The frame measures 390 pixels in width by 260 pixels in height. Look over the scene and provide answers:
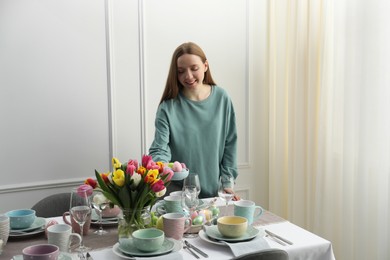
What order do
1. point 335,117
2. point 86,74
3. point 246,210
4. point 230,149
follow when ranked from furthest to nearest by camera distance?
point 86,74 → point 335,117 → point 230,149 → point 246,210

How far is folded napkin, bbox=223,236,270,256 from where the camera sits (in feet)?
5.58

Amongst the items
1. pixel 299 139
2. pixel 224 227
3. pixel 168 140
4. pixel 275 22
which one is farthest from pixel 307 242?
pixel 275 22

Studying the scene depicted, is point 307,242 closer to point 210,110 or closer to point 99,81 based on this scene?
point 210,110

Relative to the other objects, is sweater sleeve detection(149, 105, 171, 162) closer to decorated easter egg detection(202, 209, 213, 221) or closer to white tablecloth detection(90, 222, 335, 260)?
decorated easter egg detection(202, 209, 213, 221)

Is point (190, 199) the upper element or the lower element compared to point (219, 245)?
upper

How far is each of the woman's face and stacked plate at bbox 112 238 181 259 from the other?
3.59 feet

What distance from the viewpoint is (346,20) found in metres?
2.81

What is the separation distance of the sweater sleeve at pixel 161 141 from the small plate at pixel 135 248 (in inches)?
31.8

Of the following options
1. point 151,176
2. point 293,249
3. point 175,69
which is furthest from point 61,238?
point 175,69

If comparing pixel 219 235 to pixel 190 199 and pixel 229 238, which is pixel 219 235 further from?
pixel 190 199

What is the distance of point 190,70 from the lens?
8.70 ft

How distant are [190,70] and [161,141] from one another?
0.41m

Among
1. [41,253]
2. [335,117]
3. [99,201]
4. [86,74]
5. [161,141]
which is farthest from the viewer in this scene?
[86,74]

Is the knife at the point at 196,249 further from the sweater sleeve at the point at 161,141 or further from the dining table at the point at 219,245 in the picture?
the sweater sleeve at the point at 161,141
